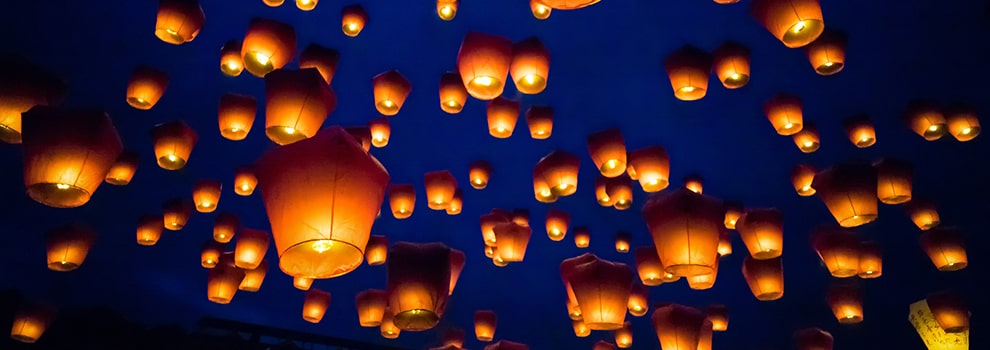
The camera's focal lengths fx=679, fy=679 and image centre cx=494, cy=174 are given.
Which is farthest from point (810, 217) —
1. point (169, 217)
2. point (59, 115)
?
point (59, 115)

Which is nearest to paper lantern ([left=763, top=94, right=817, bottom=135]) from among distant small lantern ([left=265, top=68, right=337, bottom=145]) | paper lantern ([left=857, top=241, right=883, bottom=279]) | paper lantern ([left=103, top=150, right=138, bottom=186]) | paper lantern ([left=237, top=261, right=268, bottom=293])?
paper lantern ([left=857, top=241, right=883, bottom=279])

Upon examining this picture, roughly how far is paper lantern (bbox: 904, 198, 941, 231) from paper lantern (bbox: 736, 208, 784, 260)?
280 cm

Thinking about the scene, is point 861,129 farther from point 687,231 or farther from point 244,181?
point 244,181

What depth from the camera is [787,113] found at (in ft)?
22.6

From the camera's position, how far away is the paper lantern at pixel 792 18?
459 centimetres

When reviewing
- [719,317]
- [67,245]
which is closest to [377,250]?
[67,245]

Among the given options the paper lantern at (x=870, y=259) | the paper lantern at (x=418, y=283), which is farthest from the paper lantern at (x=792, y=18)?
the paper lantern at (x=870, y=259)

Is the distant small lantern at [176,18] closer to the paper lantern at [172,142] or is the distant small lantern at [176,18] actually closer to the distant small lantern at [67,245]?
the paper lantern at [172,142]

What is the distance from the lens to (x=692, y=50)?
19.8 ft

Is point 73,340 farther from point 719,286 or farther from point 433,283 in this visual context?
point 719,286

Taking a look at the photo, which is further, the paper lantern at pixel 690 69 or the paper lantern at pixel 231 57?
the paper lantern at pixel 231 57

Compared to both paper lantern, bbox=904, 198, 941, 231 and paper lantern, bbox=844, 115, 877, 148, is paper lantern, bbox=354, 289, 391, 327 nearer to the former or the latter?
paper lantern, bbox=844, 115, 877, 148

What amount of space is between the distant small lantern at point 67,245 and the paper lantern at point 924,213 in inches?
365

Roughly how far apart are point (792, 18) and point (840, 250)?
10.6 ft
